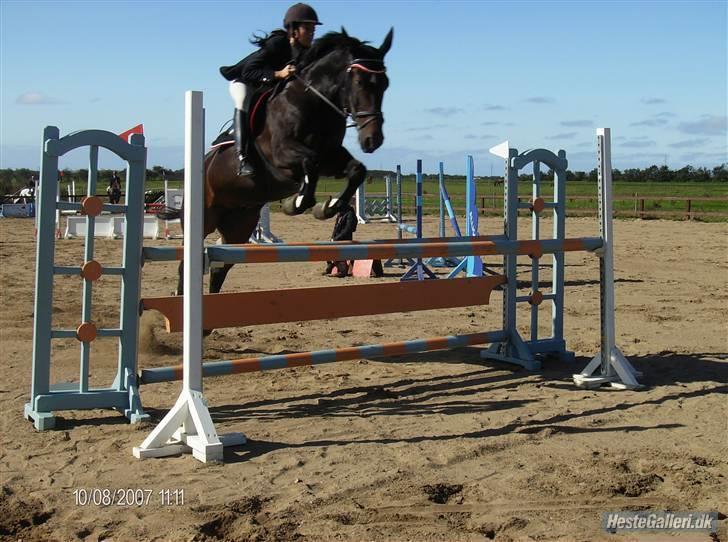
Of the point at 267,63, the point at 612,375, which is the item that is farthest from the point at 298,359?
the point at 267,63

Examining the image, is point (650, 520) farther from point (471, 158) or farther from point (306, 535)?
point (471, 158)

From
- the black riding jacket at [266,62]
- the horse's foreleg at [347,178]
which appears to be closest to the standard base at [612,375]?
the horse's foreleg at [347,178]

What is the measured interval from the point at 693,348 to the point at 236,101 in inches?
153

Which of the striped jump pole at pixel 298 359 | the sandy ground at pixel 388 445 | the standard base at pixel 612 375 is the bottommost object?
the sandy ground at pixel 388 445

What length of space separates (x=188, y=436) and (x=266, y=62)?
3.05 metres

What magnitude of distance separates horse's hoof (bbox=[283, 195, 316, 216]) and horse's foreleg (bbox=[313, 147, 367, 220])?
59 mm

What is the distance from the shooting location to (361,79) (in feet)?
17.2

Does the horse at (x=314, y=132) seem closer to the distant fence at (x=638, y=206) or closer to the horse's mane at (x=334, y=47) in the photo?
the horse's mane at (x=334, y=47)

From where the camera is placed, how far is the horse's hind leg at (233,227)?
6625mm

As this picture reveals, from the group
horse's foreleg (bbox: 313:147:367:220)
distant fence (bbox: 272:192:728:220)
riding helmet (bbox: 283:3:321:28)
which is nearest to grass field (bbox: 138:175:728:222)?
distant fence (bbox: 272:192:728:220)

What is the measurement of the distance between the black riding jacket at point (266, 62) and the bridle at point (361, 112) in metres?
0.52

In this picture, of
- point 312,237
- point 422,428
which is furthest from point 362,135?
point 312,237

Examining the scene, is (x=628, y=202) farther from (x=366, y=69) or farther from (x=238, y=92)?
(x=366, y=69)

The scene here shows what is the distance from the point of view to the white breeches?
6027 mm
